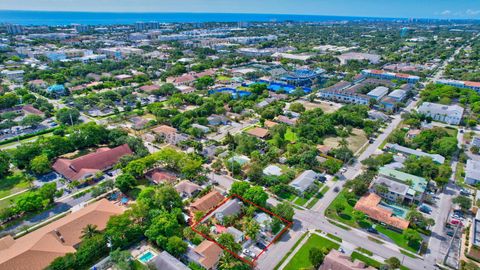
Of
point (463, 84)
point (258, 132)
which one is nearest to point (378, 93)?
point (463, 84)

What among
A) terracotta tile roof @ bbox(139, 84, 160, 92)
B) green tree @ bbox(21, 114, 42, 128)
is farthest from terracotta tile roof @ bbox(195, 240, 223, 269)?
terracotta tile roof @ bbox(139, 84, 160, 92)

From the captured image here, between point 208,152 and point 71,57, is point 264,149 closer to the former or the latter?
point 208,152

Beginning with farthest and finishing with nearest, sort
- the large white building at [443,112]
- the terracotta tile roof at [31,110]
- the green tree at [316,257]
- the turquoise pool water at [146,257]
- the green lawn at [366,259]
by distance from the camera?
1. the large white building at [443,112]
2. the terracotta tile roof at [31,110]
3. the green lawn at [366,259]
4. the turquoise pool water at [146,257]
5. the green tree at [316,257]

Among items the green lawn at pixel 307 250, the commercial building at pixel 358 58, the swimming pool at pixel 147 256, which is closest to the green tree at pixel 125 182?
the swimming pool at pixel 147 256

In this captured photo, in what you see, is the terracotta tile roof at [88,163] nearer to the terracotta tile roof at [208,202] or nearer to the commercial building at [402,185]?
the terracotta tile roof at [208,202]

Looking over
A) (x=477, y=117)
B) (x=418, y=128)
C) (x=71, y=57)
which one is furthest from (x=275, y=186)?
(x=71, y=57)

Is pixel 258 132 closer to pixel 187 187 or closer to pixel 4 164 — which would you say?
pixel 187 187
